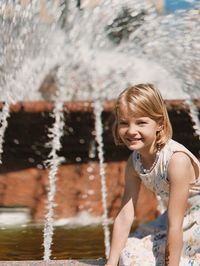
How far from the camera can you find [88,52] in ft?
26.7

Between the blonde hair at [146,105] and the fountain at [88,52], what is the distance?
400cm

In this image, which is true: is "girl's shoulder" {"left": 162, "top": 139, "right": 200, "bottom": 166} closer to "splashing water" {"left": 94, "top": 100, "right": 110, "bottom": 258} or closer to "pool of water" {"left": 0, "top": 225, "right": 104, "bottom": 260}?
"pool of water" {"left": 0, "top": 225, "right": 104, "bottom": 260}

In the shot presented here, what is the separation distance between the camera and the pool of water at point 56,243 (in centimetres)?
388

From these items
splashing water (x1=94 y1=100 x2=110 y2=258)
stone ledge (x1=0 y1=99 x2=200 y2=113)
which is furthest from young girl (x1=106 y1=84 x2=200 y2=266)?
stone ledge (x1=0 y1=99 x2=200 y2=113)

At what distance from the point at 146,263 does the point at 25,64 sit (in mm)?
5319

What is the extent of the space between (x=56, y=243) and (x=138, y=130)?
2.06m

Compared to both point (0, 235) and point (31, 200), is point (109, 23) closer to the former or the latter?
point (31, 200)

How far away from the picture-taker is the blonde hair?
7.58ft

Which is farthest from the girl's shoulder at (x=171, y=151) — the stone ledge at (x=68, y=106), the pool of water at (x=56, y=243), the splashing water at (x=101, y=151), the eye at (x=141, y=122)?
the stone ledge at (x=68, y=106)

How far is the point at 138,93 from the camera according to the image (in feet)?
7.62

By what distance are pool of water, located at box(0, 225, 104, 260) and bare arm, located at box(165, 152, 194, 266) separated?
5.33 feet

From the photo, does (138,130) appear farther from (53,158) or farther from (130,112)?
(53,158)

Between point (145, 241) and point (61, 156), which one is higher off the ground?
point (145, 241)

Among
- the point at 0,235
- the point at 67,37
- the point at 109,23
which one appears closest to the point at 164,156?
the point at 0,235
